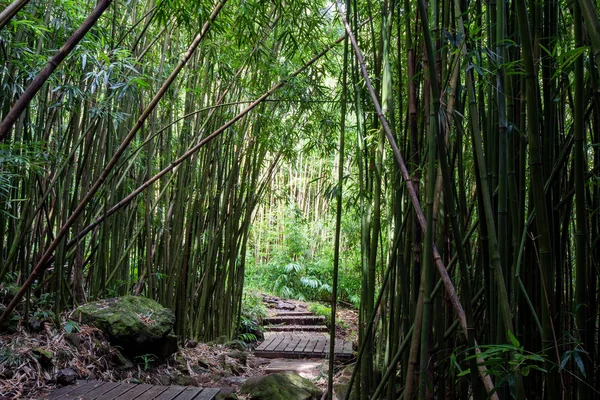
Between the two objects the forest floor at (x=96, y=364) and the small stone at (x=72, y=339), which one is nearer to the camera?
the forest floor at (x=96, y=364)

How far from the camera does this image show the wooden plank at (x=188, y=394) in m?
2.11

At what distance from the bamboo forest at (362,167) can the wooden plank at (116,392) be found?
0.55 metres

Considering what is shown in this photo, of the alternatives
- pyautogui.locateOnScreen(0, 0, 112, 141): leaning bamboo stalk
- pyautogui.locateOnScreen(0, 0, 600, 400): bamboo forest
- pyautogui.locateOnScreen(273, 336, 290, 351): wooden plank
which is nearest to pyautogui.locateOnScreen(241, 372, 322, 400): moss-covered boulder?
pyautogui.locateOnScreen(0, 0, 600, 400): bamboo forest

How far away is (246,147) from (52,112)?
1.57 metres

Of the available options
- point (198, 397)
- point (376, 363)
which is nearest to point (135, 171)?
point (198, 397)

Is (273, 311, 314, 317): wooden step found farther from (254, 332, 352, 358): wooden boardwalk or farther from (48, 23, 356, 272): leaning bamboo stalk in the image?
(48, 23, 356, 272): leaning bamboo stalk

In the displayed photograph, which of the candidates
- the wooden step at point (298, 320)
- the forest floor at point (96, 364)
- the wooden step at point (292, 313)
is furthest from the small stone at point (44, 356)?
the wooden step at point (292, 313)

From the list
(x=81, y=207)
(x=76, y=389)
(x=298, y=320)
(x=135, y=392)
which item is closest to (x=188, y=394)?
(x=135, y=392)

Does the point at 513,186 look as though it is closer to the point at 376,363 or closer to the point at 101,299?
the point at 376,363

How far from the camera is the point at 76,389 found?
2141 mm

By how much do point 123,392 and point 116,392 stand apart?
3cm

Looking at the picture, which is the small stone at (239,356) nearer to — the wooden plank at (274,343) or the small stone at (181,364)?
the wooden plank at (274,343)

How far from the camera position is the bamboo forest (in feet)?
3.28

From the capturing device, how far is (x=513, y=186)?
38.7 inches
